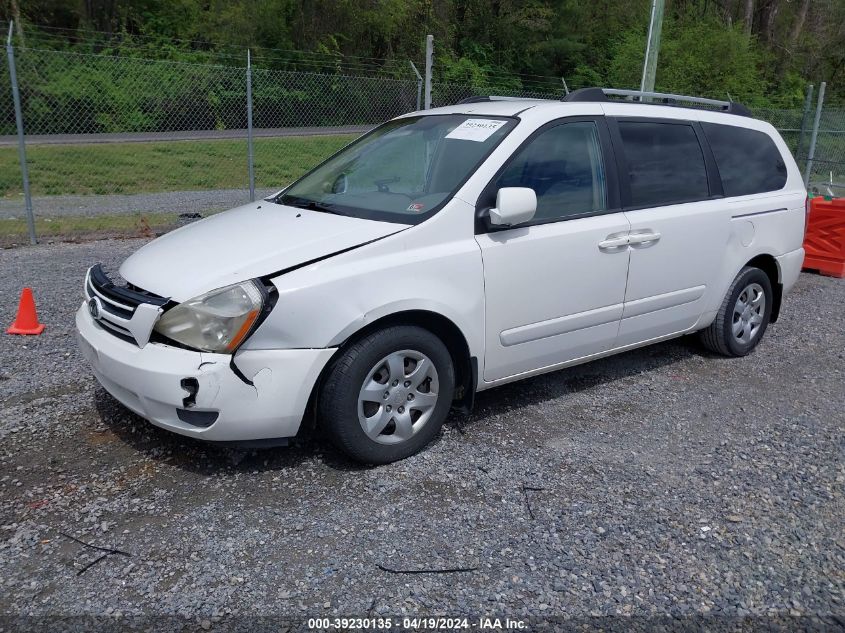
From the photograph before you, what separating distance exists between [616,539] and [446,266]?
5.00 ft

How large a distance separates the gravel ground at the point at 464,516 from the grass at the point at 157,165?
1100 cm

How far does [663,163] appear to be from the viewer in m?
4.83

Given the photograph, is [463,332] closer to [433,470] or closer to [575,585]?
[433,470]

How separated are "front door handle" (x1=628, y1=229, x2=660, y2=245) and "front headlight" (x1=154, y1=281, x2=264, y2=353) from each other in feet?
7.73

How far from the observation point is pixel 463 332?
3.85m

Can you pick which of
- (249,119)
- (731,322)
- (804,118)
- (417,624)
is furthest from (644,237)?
(804,118)

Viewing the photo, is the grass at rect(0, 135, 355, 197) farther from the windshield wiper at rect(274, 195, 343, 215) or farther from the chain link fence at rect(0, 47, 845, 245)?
the windshield wiper at rect(274, 195, 343, 215)

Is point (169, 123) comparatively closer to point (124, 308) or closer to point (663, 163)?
point (663, 163)

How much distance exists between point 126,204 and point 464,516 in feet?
37.4

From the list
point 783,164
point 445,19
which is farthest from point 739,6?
point 783,164

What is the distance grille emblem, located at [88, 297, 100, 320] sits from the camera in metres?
3.73

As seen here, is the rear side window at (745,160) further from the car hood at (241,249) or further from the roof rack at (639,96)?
the car hood at (241,249)

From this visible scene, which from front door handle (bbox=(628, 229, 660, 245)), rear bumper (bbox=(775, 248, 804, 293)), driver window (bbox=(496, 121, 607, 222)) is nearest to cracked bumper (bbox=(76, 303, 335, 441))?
driver window (bbox=(496, 121, 607, 222))

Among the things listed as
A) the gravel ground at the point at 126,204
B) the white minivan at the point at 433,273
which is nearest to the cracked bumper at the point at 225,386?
the white minivan at the point at 433,273
